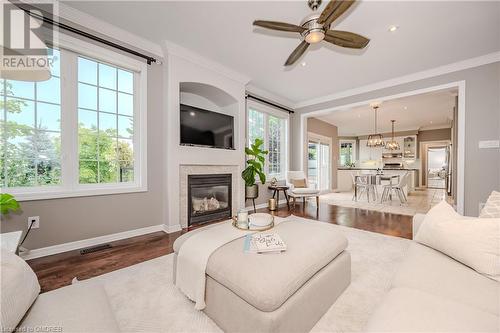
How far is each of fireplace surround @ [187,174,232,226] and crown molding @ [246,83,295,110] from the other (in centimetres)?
212

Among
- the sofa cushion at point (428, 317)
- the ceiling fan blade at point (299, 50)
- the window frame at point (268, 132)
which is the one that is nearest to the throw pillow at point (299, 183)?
the window frame at point (268, 132)

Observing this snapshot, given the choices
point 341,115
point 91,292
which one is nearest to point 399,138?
point 341,115

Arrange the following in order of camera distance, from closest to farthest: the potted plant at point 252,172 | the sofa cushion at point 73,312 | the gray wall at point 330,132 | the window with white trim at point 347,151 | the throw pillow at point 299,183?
1. the sofa cushion at point 73,312
2. the potted plant at point 252,172
3. the throw pillow at point 299,183
4. the gray wall at point 330,132
5. the window with white trim at point 347,151

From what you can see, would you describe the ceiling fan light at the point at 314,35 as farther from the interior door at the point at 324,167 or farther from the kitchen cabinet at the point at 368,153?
the kitchen cabinet at the point at 368,153

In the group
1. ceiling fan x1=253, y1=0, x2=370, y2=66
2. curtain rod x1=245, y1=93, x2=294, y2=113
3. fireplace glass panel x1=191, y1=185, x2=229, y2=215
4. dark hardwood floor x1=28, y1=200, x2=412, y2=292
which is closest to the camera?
ceiling fan x1=253, y1=0, x2=370, y2=66

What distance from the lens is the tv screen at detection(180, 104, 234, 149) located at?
11.2 feet

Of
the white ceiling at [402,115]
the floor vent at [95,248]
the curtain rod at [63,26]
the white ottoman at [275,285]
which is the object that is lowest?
the floor vent at [95,248]

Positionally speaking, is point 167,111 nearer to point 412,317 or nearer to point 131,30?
point 131,30

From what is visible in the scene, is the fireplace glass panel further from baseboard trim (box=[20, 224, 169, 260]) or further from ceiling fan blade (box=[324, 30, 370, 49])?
ceiling fan blade (box=[324, 30, 370, 49])

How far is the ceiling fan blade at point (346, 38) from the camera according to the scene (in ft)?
7.03

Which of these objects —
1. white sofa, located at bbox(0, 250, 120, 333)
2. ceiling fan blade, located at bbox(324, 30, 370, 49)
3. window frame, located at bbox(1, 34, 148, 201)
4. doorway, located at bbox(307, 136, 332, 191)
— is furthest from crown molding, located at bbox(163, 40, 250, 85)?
doorway, located at bbox(307, 136, 332, 191)

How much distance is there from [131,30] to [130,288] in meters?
3.15

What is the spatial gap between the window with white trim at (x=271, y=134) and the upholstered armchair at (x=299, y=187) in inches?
18.5

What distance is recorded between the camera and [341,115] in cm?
701
